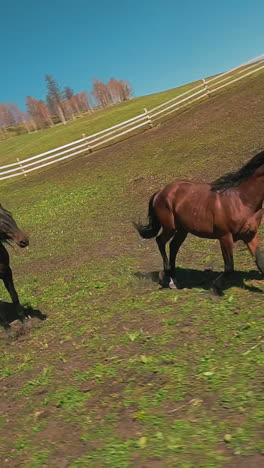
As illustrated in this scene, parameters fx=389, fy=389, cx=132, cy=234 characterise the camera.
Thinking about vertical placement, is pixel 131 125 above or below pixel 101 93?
below

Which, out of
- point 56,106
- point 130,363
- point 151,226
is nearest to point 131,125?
point 151,226

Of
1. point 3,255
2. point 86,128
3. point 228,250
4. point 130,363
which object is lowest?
point 130,363

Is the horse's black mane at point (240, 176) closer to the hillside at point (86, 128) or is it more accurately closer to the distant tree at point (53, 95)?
the hillside at point (86, 128)

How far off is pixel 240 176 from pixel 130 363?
3.11m

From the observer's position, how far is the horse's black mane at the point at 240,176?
5570mm

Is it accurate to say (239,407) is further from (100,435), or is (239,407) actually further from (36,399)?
(36,399)

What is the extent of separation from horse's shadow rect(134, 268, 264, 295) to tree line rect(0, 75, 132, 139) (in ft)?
350

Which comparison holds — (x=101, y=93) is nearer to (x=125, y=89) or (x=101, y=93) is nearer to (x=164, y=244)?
(x=125, y=89)

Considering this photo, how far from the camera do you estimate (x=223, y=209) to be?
18.8 ft

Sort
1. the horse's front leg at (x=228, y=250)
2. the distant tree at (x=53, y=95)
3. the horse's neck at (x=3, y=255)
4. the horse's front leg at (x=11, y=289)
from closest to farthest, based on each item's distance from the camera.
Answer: the horse's front leg at (x=228, y=250)
the horse's neck at (x=3, y=255)
the horse's front leg at (x=11, y=289)
the distant tree at (x=53, y=95)

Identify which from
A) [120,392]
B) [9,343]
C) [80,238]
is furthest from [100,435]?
[80,238]

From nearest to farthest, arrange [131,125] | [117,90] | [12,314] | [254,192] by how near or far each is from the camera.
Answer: [254,192]
[12,314]
[131,125]
[117,90]

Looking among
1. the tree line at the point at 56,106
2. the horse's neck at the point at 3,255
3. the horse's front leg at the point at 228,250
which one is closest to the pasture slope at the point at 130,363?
the horse's front leg at the point at 228,250

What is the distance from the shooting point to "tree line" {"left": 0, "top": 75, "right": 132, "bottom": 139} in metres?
121
